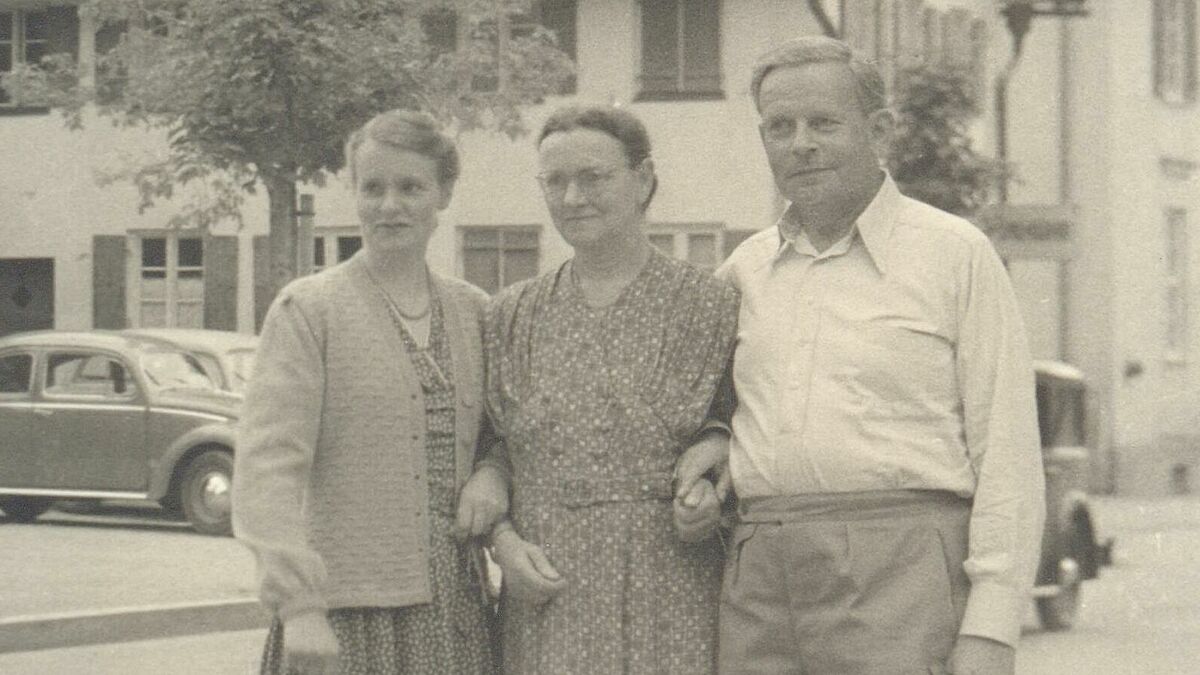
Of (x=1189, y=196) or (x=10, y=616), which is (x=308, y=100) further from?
(x=1189, y=196)

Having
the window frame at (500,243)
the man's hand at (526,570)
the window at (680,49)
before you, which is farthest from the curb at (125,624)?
the window at (680,49)

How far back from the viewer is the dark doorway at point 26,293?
93.7 feet

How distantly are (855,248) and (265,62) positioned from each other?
45.4ft

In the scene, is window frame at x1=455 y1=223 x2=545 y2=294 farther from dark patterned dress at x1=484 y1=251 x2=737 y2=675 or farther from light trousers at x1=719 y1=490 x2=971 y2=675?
light trousers at x1=719 y1=490 x2=971 y2=675

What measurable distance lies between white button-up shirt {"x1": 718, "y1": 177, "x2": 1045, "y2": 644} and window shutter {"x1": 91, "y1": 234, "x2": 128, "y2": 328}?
24565 millimetres

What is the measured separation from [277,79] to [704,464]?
13.9 metres

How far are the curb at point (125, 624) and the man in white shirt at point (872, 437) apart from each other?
8.39 m

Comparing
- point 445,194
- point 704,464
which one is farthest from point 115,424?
point 704,464

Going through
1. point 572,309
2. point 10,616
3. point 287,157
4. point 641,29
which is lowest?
point 10,616

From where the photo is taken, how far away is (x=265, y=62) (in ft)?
57.0

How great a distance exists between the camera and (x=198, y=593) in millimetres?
13453

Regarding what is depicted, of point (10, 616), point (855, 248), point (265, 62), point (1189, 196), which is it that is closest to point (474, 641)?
point (855, 248)

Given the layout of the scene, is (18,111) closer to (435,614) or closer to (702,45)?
(702,45)

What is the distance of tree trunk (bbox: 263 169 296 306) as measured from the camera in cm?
1886
